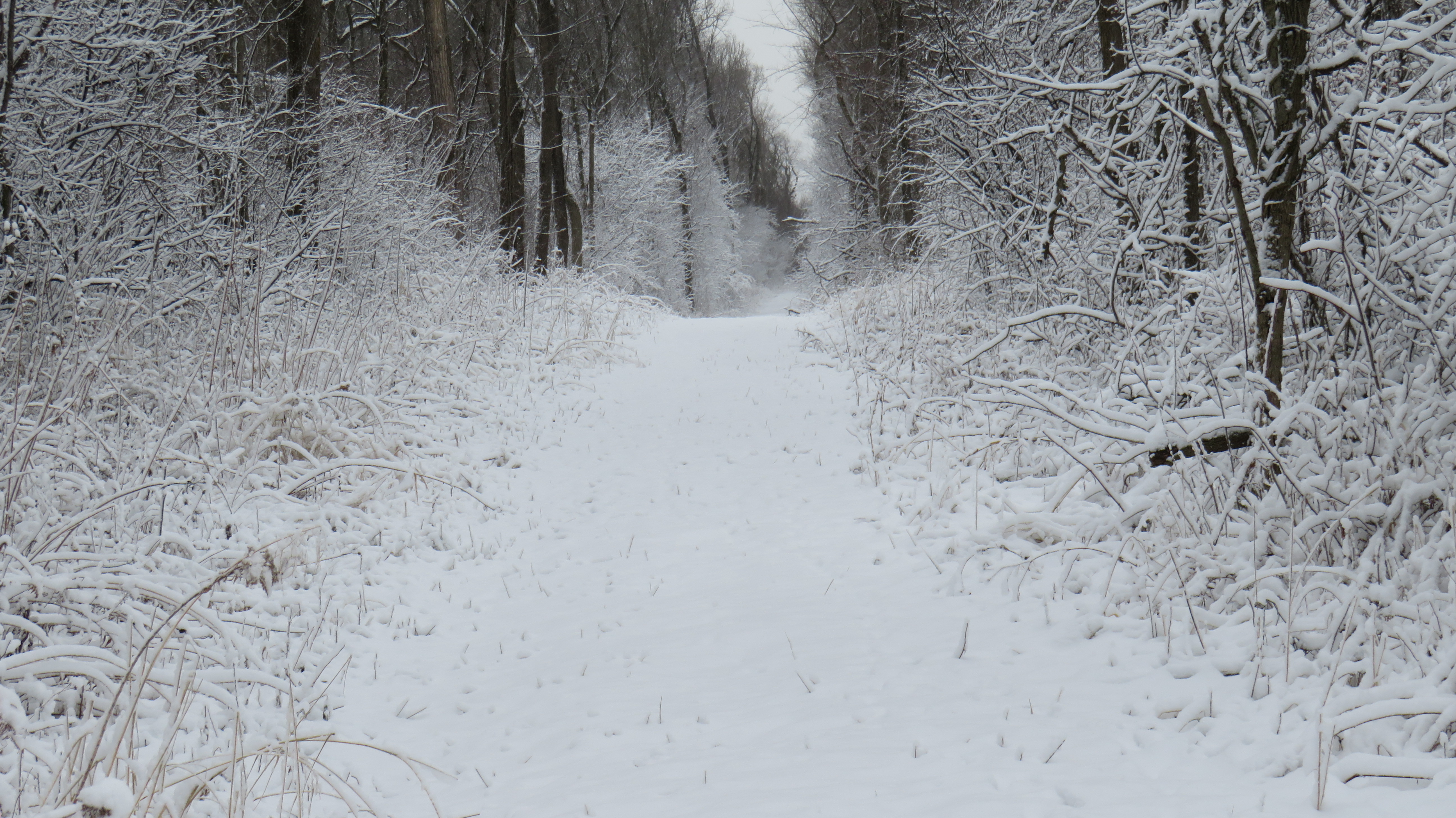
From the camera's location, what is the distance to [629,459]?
6598mm

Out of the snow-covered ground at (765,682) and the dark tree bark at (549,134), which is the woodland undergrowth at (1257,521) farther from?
the dark tree bark at (549,134)

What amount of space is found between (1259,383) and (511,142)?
39.4 feet

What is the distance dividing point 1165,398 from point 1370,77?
1.63 metres

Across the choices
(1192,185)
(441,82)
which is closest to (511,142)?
(441,82)

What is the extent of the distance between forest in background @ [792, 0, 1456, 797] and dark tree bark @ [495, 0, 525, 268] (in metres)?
8.67

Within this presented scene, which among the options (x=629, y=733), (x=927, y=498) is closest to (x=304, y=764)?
(x=629, y=733)

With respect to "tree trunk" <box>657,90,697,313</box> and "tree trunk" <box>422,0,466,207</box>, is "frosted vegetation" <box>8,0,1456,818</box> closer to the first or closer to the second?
"tree trunk" <box>422,0,466,207</box>

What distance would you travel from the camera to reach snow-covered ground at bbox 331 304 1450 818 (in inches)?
92.3

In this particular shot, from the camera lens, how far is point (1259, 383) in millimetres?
3645

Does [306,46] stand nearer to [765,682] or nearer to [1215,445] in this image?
[765,682]

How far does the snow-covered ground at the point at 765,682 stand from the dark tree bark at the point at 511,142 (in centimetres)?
869

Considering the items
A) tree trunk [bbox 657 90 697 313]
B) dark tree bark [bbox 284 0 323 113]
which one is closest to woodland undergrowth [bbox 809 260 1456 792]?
dark tree bark [bbox 284 0 323 113]

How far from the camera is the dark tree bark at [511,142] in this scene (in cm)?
1322

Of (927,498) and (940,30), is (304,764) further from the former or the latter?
(940,30)
